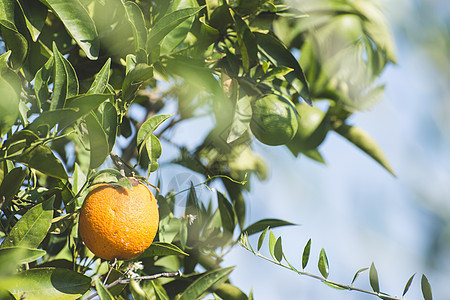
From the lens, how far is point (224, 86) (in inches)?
42.5

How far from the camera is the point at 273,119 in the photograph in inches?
43.3

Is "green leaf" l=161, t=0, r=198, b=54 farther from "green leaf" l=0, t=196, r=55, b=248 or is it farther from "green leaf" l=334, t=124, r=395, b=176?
"green leaf" l=334, t=124, r=395, b=176

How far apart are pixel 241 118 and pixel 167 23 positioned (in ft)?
0.93

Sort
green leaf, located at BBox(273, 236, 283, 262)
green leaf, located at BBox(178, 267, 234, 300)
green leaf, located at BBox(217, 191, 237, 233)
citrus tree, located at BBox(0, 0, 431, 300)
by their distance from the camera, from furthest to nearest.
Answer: green leaf, located at BBox(217, 191, 237, 233), green leaf, located at BBox(178, 267, 234, 300), green leaf, located at BBox(273, 236, 283, 262), citrus tree, located at BBox(0, 0, 431, 300)

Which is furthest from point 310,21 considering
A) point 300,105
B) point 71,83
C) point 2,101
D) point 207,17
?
point 2,101

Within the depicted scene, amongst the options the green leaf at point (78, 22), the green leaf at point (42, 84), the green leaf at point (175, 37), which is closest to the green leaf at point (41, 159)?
the green leaf at point (42, 84)

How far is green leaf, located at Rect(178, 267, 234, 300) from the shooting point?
1019mm

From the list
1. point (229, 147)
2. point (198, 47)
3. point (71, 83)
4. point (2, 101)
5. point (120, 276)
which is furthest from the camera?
point (229, 147)

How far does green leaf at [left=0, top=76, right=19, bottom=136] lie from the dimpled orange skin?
203 mm

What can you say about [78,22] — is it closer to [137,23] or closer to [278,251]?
[137,23]

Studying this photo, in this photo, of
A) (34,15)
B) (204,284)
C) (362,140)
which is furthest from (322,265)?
(34,15)

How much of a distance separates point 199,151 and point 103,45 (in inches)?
20.8

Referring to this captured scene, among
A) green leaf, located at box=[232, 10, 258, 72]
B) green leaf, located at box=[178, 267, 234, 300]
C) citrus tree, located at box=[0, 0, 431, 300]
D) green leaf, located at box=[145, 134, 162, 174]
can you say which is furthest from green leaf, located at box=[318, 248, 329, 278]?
green leaf, located at box=[232, 10, 258, 72]

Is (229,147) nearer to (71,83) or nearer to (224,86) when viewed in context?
(224,86)
